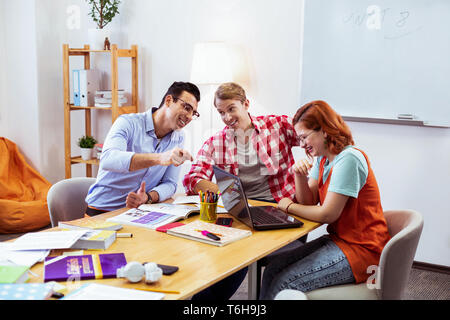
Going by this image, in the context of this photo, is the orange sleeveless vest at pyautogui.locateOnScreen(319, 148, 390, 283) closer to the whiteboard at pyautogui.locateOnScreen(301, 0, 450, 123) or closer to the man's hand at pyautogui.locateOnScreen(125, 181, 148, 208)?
the man's hand at pyautogui.locateOnScreen(125, 181, 148, 208)

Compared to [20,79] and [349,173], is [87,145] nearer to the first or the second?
[20,79]

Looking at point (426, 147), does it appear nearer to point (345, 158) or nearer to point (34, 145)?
point (345, 158)

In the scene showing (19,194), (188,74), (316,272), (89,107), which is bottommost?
(19,194)

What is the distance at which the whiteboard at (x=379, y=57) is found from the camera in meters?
3.17

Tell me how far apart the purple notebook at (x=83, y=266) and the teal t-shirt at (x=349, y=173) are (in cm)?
86

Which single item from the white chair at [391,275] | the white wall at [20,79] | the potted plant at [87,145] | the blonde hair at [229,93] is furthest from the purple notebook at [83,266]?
the white wall at [20,79]

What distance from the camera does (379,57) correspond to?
11.0 ft

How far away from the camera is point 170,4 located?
4.22m

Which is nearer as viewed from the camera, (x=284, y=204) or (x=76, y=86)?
(x=284, y=204)

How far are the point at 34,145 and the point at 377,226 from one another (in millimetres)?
3700

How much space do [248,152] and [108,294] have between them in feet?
4.74

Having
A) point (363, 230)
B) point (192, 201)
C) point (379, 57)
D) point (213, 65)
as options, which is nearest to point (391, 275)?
point (363, 230)

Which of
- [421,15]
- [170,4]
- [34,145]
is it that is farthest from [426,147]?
[34,145]

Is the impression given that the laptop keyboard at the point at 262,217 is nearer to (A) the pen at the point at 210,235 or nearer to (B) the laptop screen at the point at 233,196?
(B) the laptop screen at the point at 233,196
